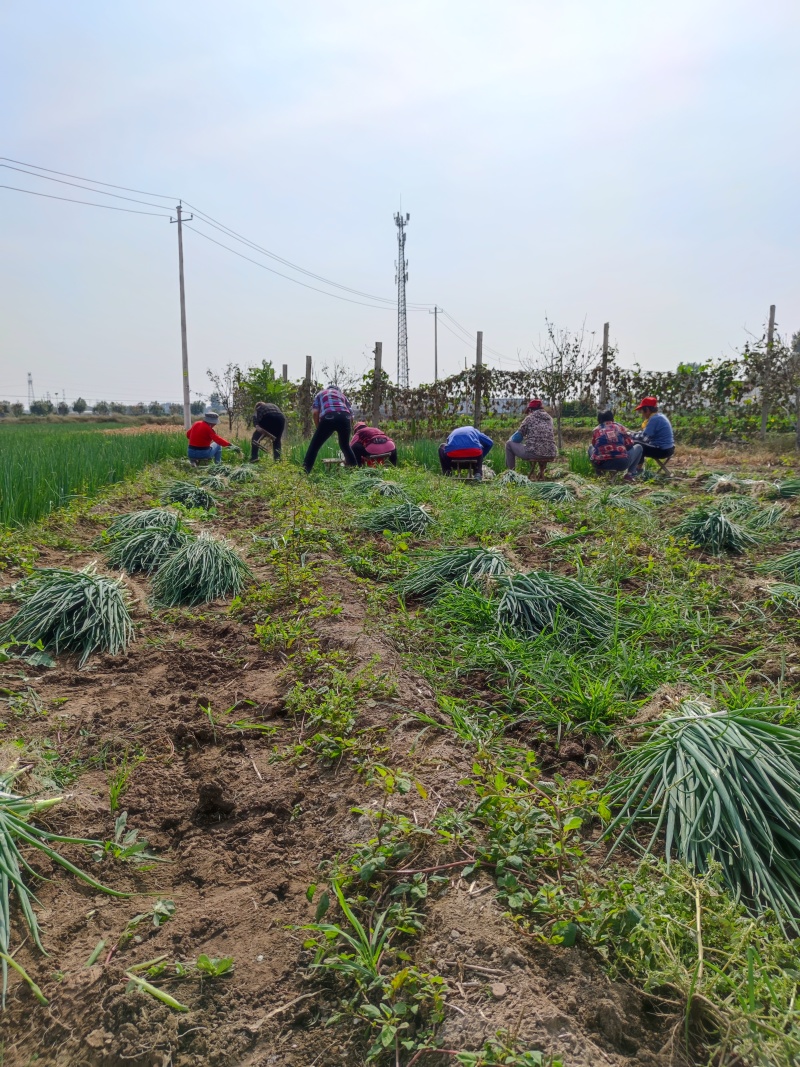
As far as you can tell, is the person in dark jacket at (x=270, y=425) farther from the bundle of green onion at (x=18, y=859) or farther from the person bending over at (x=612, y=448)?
the bundle of green onion at (x=18, y=859)

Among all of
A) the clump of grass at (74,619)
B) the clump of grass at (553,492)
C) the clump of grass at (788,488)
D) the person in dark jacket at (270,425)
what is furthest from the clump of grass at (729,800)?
the person in dark jacket at (270,425)

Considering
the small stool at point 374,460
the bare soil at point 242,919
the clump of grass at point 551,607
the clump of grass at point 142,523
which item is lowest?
the bare soil at point 242,919

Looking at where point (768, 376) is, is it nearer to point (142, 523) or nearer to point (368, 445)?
point (368, 445)

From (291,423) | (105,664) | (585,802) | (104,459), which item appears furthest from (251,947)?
(291,423)

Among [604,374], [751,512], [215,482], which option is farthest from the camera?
[604,374]

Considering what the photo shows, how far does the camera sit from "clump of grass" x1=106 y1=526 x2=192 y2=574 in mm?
4273

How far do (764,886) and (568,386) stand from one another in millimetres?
12795

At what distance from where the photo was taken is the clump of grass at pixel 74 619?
3.04 m

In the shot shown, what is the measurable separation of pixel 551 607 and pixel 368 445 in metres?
6.10

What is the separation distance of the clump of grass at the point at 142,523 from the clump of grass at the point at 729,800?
3.72 metres

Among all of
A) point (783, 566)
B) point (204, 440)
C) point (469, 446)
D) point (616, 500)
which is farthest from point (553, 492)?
point (204, 440)

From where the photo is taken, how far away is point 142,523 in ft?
15.7

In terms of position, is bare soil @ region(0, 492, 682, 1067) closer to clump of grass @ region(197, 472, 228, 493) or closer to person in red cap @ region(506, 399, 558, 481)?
clump of grass @ region(197, 472, 228, 493)

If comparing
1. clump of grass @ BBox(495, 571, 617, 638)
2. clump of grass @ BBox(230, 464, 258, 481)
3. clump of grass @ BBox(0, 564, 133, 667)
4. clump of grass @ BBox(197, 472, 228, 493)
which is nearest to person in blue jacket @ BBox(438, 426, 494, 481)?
clump of grass @ BBox(230, 464, 258, 481)
